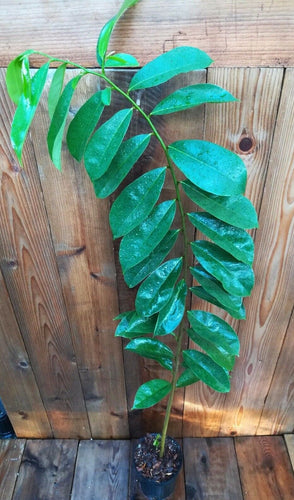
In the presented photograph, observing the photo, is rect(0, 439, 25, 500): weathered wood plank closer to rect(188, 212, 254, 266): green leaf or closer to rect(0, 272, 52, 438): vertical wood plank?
rect(0, 272, 52, 438): vertical wood plank

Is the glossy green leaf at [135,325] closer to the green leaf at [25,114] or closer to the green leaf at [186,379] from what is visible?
the green leaf at [186,379]

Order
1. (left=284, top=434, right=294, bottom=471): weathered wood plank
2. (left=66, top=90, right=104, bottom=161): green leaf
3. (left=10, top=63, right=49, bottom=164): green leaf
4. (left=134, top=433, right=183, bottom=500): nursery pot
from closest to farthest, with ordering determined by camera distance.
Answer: (left=10, top=63, right=49, bottom=164): green leaf → (left=66, top=90, right=104, bottom=161): green leaf → (left=134, top=433, right=183, bottom=500): nursery pot → (left=284, top=434, right=294, bottom=471): weathered wood plank

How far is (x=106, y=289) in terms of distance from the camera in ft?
3.23

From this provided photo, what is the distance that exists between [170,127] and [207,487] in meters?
1.19

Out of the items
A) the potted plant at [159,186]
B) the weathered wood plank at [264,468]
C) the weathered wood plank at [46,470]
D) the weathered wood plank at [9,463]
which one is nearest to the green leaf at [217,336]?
the potted plant at [159,186]

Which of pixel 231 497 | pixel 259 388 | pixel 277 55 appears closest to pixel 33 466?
pixel 231 497

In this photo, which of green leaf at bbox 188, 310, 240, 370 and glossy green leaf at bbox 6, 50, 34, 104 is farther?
green leaf at bbox 188, 310, 240, 370

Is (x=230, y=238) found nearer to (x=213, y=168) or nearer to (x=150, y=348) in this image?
(x=213, y=168)

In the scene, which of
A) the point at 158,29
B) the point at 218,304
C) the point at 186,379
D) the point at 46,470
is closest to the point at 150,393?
the point at 186,379

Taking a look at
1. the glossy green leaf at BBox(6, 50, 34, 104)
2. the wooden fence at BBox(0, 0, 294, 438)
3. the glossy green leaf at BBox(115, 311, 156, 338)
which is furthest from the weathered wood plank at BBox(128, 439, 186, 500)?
the glossy green leaf at BBox(6, 50, 34, 104)

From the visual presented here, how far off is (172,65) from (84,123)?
0.62 feet

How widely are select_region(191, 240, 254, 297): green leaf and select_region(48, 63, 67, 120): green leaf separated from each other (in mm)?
416

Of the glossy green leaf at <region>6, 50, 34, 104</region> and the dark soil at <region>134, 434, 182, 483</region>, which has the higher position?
the glossy green leaf at <region>6, 50, 34, 104</region>

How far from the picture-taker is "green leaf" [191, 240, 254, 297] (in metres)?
0.69
